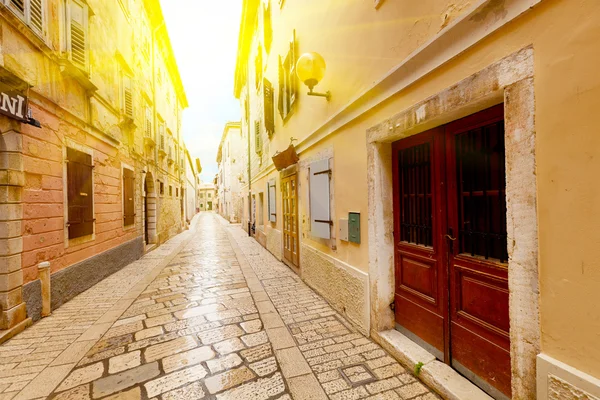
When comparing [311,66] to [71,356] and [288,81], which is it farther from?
[71,356]

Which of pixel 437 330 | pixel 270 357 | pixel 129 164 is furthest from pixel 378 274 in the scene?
pixel 129 164

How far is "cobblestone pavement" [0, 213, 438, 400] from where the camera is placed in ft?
8.38

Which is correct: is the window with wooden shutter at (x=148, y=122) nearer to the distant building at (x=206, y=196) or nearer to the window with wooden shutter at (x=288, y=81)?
the window with wooden shutter at (x=288, y=81)

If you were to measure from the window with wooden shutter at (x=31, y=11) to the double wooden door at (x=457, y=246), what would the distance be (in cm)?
576

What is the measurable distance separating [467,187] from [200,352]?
11.2 ft

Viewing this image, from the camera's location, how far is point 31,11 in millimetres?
4281

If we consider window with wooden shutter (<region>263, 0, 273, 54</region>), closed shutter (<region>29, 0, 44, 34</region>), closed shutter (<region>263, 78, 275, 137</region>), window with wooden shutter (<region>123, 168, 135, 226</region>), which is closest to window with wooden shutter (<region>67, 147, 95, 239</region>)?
closed shutter (<region>29, 0, 44, 34</region>)

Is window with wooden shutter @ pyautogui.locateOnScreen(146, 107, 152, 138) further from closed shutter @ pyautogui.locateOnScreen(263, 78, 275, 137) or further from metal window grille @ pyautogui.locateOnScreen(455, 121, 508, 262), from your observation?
metal window grille @ pyautogui.locateOnScreen(455, 121, 508, 262)

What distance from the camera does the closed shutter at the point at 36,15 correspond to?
14.0ft

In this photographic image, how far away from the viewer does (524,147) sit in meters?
1.77

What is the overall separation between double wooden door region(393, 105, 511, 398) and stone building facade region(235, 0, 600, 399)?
0.04ft

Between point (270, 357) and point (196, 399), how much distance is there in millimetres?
878

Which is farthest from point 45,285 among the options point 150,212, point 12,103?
point 150,212

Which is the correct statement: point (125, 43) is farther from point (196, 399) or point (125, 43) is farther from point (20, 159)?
point (196, 399)
